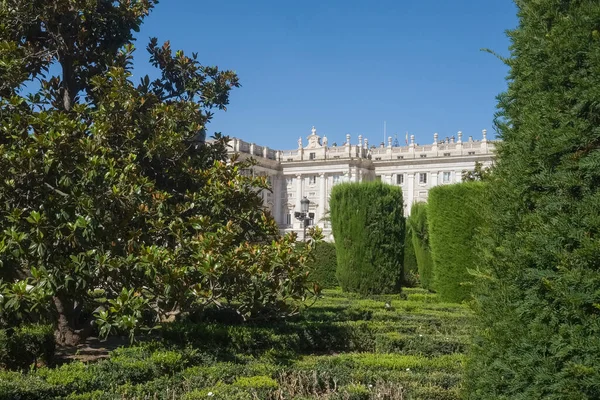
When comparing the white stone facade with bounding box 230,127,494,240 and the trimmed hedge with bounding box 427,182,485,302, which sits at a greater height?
the white stone facade with bounding box 230,127,494,240

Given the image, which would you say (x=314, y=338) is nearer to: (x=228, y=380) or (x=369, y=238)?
(x=228, y=380)

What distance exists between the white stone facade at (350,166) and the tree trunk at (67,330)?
199 feet

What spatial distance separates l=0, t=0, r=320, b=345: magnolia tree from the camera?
6152mm

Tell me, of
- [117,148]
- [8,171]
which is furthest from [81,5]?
[8,171]

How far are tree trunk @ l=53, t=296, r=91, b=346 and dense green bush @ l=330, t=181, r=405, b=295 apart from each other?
821 cm

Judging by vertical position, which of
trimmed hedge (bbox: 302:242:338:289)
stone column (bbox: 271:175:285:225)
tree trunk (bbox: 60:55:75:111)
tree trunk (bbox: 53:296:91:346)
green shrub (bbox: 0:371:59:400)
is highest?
stone column (bbox: 271:175:285:225)

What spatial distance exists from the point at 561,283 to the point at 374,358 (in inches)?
160

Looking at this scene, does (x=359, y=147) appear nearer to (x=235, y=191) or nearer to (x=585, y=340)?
(x=235, y=191)

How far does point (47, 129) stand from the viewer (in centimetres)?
666

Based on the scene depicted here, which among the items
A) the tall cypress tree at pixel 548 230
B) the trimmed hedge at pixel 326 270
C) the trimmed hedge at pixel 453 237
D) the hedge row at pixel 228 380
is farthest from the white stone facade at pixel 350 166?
the tall cypress tree at pixel 548 230

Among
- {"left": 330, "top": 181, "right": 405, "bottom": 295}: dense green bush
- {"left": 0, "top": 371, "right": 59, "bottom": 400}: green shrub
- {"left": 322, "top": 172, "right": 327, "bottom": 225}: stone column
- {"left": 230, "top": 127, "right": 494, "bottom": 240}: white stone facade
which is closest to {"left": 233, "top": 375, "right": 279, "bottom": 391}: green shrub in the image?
{"left": 0, "top": 371, "right": 59, "bottom": 400}: green shrub

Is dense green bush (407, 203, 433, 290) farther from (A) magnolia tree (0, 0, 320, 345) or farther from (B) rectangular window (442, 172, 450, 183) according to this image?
(B) rectangular window (442, 172, 450, 183)

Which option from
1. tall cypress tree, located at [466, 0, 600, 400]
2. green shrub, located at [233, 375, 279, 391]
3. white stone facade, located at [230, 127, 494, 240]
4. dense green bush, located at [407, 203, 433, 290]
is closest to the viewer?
tall cypress tree, located at [466, 0, 600, 400]

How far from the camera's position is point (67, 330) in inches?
295
